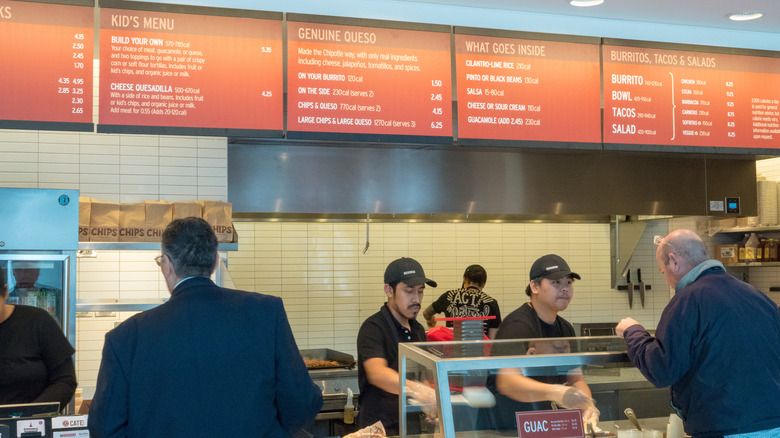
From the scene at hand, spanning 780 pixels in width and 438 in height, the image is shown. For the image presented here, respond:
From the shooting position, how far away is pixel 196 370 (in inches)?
89.0

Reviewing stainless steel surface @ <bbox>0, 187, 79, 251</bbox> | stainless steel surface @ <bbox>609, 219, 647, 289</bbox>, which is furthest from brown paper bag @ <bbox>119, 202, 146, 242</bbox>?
stainless steel surface @ <bbox>609, 219, 647, 289</bbox>

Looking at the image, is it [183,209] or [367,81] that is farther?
[183,209]

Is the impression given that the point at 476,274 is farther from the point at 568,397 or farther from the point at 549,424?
the point at 549,424

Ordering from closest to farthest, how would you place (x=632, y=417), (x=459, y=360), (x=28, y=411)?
(x=28, y=411)
(x=459, y=360)
(x=632, y=417)

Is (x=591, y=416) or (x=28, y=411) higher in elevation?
(x=28, y=411)

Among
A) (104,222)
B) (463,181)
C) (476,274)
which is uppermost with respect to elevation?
(463,181)

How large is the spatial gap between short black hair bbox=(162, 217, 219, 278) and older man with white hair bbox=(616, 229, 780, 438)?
160 centimetres

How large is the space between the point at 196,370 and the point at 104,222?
7.38 feet

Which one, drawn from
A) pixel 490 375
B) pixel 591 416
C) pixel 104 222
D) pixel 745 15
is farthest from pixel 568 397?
pixel 745 15

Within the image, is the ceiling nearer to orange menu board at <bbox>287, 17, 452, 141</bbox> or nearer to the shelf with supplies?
orange menu board at <bbox>287, 17, 452, 141</bbox>

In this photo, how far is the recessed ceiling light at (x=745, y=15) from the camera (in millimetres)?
4480

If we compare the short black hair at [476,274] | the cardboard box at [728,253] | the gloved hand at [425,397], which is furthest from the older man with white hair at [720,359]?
the cardboard box at [728,253]

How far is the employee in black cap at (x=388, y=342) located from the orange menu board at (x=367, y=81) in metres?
0.77

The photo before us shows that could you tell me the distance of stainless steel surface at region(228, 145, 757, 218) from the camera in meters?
5.07
